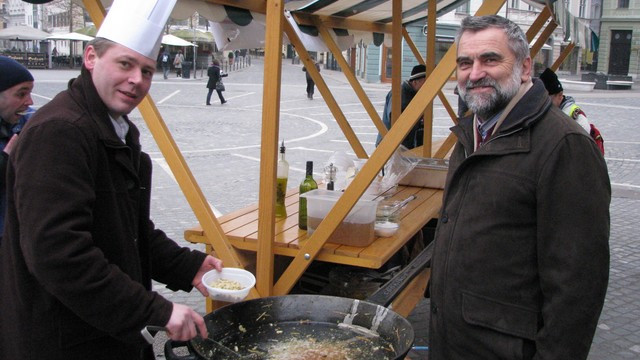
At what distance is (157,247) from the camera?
2.20 meters

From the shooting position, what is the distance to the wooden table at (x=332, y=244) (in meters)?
3.22

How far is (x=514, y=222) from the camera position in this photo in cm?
196

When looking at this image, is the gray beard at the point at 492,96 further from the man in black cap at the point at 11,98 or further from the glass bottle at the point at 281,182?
the man in black cap at the point at 11,98

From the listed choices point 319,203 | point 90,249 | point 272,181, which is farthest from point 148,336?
point 319,203

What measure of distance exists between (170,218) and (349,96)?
20601mm

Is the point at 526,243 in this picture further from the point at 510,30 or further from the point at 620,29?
the point at 620,29

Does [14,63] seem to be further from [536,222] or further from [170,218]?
[170,218]

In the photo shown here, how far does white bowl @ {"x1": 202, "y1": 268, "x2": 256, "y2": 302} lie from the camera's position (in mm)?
2195

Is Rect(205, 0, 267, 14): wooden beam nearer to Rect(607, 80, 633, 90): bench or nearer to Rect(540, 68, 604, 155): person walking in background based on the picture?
Rect(540, 68, 604, 155): person walking in background

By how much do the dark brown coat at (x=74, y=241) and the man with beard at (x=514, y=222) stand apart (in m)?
1.00

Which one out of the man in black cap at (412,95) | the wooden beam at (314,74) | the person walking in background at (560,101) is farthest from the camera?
the man in black cap at (412,95)

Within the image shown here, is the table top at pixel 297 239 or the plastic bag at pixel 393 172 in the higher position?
the plastic bag at pixel 393 172

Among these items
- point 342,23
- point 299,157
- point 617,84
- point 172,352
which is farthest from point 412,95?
point 617,84

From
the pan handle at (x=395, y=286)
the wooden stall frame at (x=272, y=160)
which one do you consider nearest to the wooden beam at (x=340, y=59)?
the wooden stall frame at (x=272, y=160)
